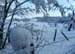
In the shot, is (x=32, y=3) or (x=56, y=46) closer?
(x=32, y=3)

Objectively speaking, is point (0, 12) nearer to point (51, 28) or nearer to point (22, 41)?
point (22, 41)

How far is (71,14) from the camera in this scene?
689 inches

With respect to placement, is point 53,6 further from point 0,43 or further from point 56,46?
point 0,43

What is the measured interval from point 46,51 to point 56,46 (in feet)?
4.67

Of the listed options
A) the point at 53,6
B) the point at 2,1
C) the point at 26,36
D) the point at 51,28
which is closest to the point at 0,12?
the point at 2,1

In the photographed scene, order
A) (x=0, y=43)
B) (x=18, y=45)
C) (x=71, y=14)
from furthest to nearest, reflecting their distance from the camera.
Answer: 1. (x=71, y=14)
2. (x=0, y=43)
3. (x=18, y=45)

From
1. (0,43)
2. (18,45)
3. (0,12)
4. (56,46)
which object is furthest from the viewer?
(56,46)

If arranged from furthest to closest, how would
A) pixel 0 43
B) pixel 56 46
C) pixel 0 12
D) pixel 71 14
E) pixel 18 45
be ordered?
1. pixel 71 14
2. pixel 56 46
3. pixel 0 43
4. pixel 0 12
5. pixel 18 45

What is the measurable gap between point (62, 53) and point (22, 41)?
5.28 m

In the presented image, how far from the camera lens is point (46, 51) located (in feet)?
30.8

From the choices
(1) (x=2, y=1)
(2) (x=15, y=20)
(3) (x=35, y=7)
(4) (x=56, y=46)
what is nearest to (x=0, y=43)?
(2) (x=15, y=20)

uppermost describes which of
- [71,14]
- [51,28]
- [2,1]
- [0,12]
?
[2,1]

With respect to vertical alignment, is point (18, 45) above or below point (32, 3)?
below

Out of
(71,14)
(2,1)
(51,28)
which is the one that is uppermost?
(2,1)
